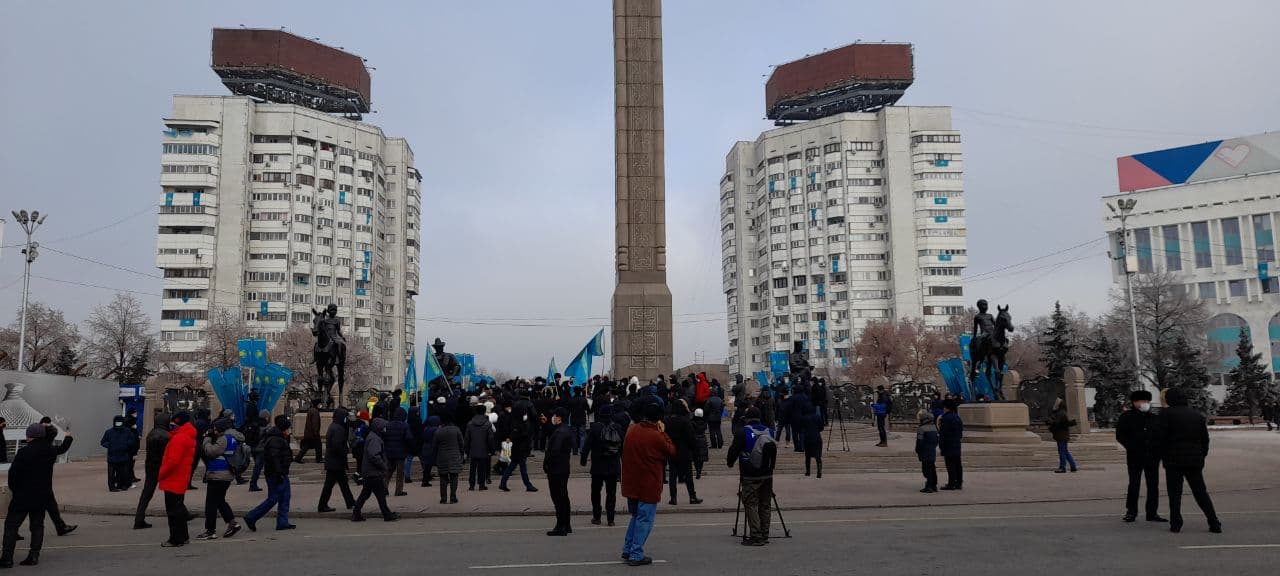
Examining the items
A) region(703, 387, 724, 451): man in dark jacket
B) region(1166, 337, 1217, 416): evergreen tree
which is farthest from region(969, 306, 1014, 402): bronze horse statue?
region(1166, 337, 1217, 416): evergreen tree

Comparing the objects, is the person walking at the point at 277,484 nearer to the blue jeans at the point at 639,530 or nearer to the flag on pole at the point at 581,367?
the blue jeans at the point at 639,530

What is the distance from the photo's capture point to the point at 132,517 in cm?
1414

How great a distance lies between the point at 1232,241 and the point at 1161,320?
41792 mm

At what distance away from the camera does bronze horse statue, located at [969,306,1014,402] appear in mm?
23812

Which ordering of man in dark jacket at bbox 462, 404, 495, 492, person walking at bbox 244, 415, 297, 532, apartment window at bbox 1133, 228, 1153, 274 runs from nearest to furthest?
person walking at bbox 244, 415, 297, 532
man in dark jacket at bbox 462, 404, 495, 492
apartment window at bbox 1133, 228, 1153, 274

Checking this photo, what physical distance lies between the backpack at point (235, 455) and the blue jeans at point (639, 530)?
19.5 feet

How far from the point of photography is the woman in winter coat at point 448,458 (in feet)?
45.3

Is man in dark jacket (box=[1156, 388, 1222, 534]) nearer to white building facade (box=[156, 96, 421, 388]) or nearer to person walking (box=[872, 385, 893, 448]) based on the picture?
person walking (box=[872, 385, 893, 448])

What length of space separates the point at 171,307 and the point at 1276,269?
358 ft

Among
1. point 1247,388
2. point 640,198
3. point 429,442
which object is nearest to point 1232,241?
point 1247,388

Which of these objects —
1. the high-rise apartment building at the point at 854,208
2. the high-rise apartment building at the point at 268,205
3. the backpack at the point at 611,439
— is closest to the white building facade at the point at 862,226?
the high-rise apartment building at the point at 854,208

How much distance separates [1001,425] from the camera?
76.3 feet

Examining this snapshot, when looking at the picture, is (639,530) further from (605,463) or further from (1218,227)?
(1218,227)

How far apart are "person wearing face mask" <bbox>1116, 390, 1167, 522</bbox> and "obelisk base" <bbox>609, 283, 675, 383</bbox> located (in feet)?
73.1
